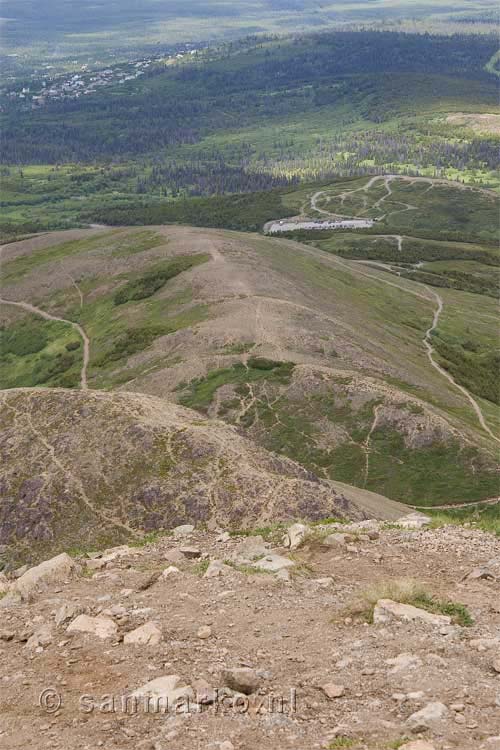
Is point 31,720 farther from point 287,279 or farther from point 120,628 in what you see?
point 287,279

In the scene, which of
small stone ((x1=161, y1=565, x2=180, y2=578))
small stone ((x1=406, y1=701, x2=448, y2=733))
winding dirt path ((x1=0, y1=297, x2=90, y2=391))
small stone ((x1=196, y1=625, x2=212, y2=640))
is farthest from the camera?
winding dirt path ((x1=0, y1=297, x2=90, y2=391))

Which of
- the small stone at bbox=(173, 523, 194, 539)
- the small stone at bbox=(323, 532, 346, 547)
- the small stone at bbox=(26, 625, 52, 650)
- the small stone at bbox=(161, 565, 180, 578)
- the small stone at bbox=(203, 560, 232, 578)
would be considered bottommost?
Answer: the small stone at bbox=(173, 523, 194, 539)

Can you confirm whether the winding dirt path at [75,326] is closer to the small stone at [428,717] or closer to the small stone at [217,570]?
the small stone at [217,570]

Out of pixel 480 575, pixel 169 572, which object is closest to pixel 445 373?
pixel 480 575

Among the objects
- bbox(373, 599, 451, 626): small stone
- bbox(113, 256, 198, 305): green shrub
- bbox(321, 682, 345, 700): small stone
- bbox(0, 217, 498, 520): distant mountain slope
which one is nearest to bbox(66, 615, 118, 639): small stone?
bbox(321, 682, 345, 700): small stone

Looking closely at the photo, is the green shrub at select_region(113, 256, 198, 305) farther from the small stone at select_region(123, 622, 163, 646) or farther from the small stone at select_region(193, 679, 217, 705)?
the small stone at select_region(193, 679, 217, 705)

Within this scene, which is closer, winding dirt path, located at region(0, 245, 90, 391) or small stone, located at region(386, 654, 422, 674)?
small stone, located at region(386, 654, 422, 674)

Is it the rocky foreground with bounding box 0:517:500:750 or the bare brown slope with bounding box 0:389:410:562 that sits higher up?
the rocky foreground with bounding box 0:517:500:750
